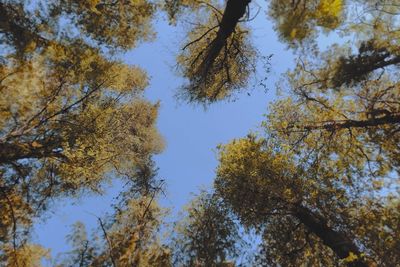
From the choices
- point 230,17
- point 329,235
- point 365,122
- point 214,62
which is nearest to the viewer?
point 230,17

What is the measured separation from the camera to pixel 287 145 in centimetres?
1432

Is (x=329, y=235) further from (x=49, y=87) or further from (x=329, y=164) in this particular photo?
(x=49, y=87)

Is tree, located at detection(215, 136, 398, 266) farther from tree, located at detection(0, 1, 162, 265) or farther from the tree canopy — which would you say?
tree, located at detection(0, 1, 162, 265)

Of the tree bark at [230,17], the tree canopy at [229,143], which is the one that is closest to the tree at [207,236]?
the tree canopy at [229,143]

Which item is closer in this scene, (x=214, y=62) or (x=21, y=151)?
(x=21, y=151)

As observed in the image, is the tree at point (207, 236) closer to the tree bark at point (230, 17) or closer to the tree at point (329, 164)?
the tree at point (329, 164)

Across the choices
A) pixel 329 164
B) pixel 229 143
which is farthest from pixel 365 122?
pixel 229 143

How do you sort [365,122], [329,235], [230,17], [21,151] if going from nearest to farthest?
[230,17] → [21,151] → [365,122] → [329,235]

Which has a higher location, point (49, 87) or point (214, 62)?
point (214, 62)

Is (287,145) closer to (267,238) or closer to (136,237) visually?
(267,238)

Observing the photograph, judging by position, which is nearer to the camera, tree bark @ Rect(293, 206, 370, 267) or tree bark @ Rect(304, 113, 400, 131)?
tree bark @ Rect(304, 113, 400, 131)

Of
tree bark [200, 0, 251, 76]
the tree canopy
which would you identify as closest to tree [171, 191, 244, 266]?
the tree canopy

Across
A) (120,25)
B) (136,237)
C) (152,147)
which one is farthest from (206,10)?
(152,147)

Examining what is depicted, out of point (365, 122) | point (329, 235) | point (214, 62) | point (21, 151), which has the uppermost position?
point (214, 62)
